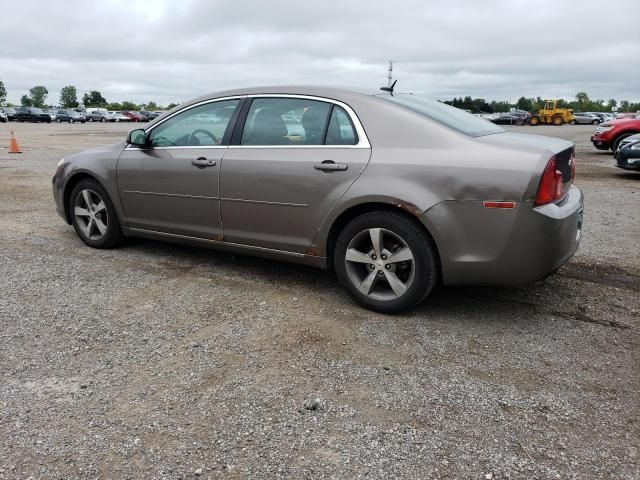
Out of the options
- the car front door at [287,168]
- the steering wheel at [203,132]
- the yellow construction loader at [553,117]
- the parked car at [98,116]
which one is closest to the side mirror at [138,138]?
the steering wheel at [203,132]

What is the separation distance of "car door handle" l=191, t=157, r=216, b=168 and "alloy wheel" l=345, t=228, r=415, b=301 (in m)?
1.40

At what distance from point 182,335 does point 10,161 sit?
12.4m

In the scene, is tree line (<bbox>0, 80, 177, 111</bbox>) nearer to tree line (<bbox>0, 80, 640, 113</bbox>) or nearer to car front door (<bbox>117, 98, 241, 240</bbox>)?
tree line (<bbox>0, 80, 640, 113</bbox>)

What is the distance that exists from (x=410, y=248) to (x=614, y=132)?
1441cm

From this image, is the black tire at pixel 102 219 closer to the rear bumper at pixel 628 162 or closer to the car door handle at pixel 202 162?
the car door handle at pixel 202 162

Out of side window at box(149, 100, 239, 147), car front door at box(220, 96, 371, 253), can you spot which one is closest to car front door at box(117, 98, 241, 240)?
side window at box(149, 100, 239, 147)

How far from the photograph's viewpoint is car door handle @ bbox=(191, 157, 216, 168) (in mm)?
4492

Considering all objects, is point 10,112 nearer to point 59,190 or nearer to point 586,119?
point 59,190

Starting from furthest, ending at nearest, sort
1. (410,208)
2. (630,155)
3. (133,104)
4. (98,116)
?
(133,104) < (98,116) < (630,155) < (410,208)

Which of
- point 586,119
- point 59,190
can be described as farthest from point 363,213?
point 586,119

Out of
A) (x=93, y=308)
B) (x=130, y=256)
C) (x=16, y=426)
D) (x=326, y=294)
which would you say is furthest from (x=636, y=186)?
(x=16, y=426)

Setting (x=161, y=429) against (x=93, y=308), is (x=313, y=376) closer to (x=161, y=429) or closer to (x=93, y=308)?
(x=161, y=429)

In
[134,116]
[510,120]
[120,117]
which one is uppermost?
[134,116]

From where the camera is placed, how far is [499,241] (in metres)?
3.45
